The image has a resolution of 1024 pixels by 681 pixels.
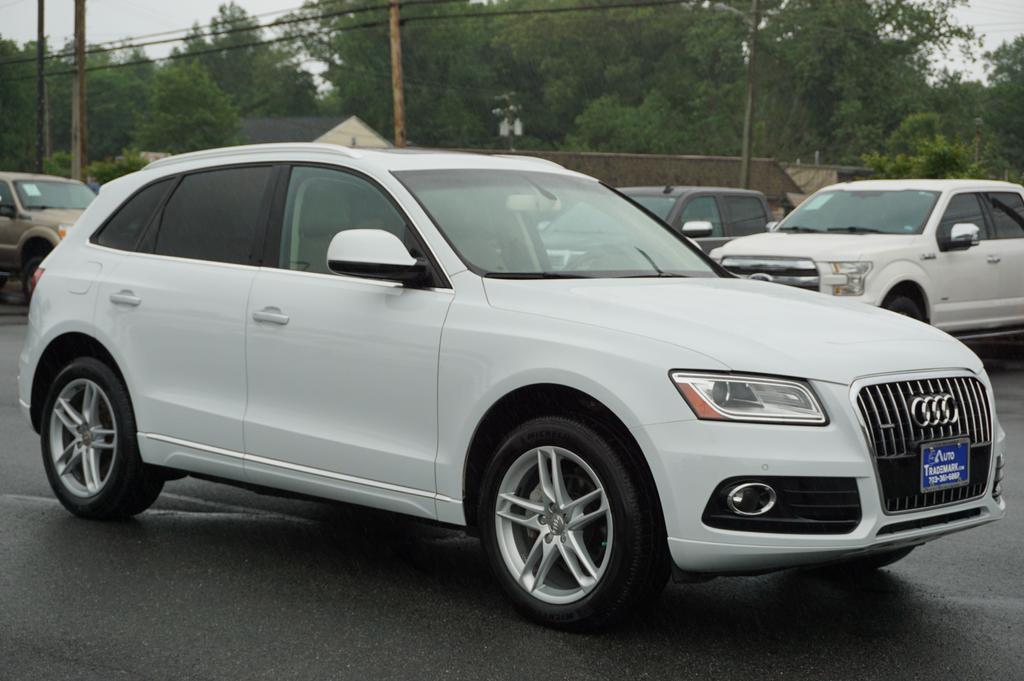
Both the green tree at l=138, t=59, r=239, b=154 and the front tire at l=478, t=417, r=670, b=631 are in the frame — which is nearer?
the front tire at l=478, t=417, r=670, b=631

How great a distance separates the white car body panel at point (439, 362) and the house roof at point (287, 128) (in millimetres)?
89465

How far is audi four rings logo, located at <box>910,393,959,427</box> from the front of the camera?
4867 millimetres

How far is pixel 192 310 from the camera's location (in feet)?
20.8

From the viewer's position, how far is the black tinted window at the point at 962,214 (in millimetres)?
14320

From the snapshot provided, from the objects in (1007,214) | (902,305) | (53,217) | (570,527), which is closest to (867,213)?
(902,305)

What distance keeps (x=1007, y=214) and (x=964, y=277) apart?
4.87 feet

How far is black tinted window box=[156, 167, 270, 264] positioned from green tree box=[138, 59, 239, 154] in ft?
293

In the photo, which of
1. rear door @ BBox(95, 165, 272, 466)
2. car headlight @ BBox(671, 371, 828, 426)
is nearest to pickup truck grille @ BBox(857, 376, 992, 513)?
car headlight @ BBox(671, 371, 828, 426)

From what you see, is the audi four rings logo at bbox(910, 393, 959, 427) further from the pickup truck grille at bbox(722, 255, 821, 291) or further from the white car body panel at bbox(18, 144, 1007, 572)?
the pickup truck grille at bbox(722, 255, 821, 291)

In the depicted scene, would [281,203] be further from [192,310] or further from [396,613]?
[396,613]

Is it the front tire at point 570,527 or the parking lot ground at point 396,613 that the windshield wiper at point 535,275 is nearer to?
the front tire at point 570,527

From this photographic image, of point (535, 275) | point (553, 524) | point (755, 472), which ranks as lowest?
point (553, 524)

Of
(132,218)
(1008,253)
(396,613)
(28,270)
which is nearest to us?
(396,613)

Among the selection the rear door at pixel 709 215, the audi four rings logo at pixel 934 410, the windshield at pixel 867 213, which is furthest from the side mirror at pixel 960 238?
the audi four rings logo at pixel 934 410
